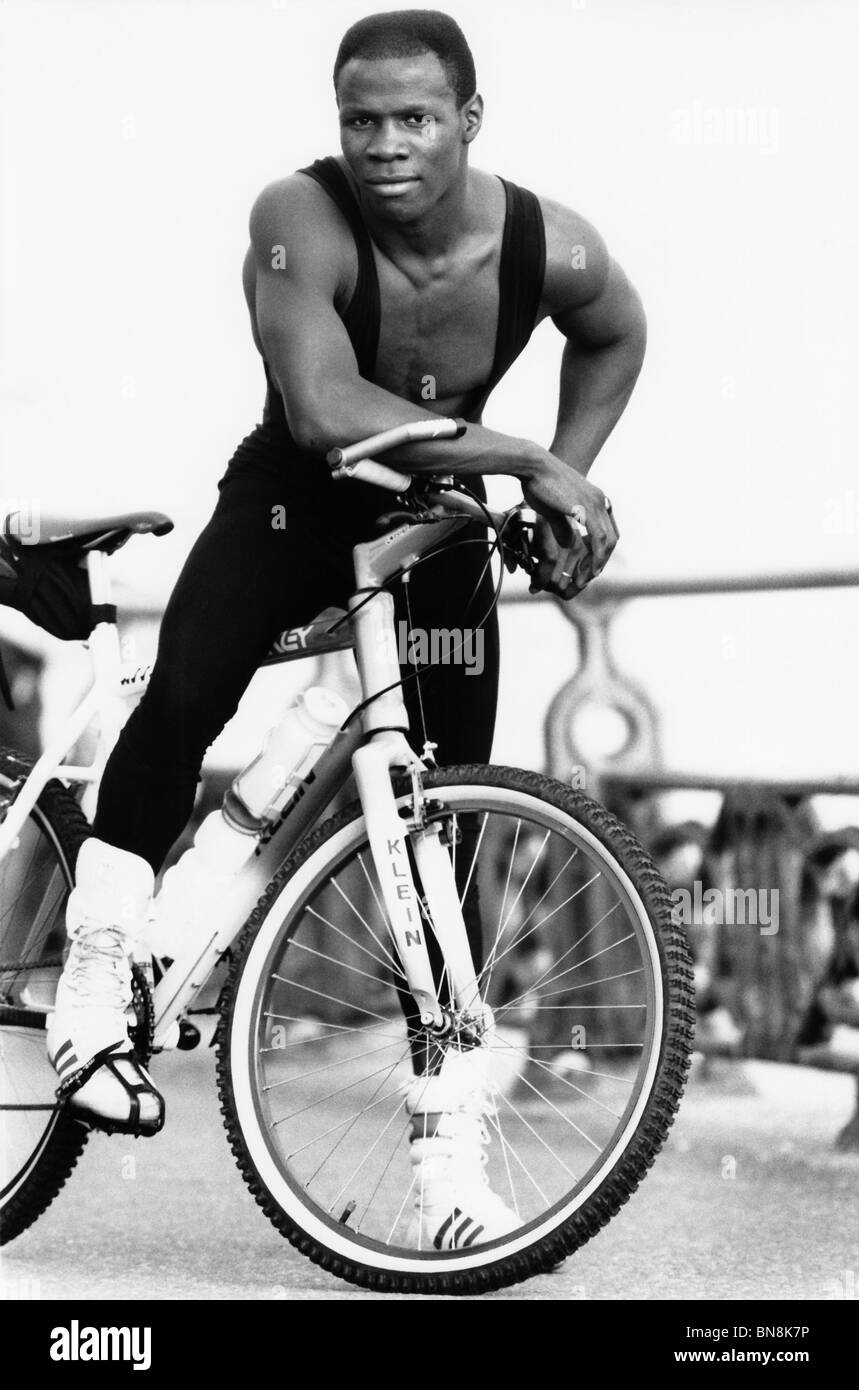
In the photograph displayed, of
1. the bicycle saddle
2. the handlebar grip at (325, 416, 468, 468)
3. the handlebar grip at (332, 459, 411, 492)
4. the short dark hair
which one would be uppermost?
the short dark hair

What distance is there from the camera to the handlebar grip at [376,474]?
123 inches

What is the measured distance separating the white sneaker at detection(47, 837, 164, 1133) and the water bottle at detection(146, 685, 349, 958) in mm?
62

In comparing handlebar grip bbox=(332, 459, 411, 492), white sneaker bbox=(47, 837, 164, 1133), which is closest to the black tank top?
handlebar grip bbox=(332, 459, 411, 492)

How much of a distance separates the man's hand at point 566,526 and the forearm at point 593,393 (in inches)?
13.2

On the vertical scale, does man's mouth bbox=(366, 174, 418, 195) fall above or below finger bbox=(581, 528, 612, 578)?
above

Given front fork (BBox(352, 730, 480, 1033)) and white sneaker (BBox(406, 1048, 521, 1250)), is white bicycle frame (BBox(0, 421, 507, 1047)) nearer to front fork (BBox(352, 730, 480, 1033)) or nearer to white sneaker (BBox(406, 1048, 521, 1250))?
front fork (BBox(352, 730, 480, 1033))

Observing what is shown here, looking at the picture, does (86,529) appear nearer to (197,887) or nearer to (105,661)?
(105,661)

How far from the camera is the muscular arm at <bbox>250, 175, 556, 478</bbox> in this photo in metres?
3.16

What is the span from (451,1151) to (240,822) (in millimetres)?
671

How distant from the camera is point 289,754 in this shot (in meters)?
3.45

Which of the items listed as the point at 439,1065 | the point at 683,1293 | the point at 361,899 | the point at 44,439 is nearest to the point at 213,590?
the point at 439,1065

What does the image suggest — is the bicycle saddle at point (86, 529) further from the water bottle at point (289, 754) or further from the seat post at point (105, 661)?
the water bottle at point (289, 754)

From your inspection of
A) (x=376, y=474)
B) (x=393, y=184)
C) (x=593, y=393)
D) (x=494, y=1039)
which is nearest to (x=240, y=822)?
(x=494, y=1039)

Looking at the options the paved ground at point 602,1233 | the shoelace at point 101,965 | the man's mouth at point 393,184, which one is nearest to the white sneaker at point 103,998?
the shoelace at point 101,965
